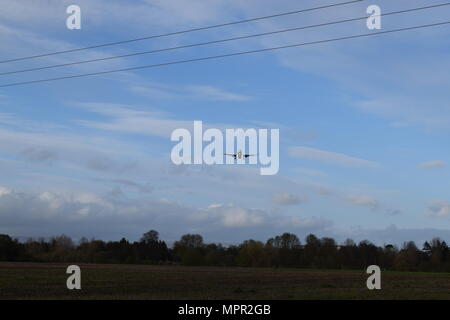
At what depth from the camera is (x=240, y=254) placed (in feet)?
518

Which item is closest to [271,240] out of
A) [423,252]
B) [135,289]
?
[423,252]

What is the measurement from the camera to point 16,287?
129 ft

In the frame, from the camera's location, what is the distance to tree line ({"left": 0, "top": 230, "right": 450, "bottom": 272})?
130 m

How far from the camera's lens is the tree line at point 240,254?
427ft

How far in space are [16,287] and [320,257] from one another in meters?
118

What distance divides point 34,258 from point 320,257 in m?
68.2
